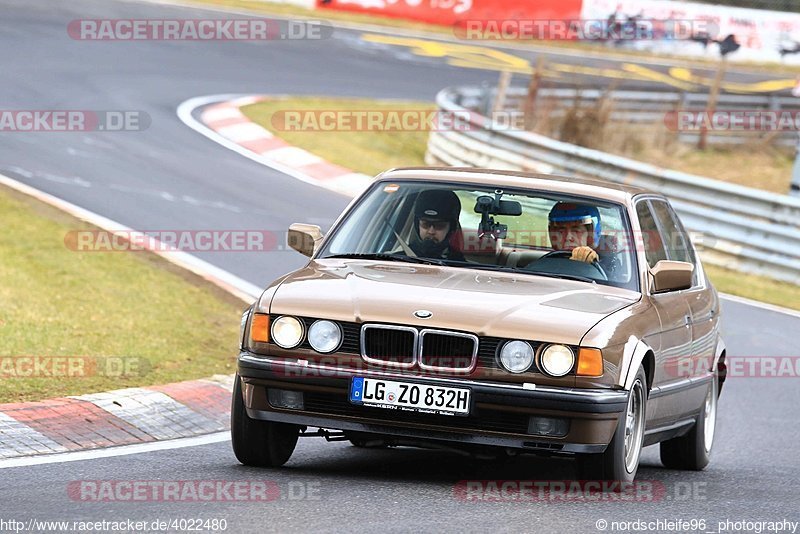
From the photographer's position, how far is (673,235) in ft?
29.5

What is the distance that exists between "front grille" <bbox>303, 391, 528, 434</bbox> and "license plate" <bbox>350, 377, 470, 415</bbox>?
0.04 m

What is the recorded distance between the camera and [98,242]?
1380cm

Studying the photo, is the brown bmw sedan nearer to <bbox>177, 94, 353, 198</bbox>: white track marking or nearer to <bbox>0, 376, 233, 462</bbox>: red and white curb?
<bbox>0, 376, 233, 462</bbox>: red and white curb

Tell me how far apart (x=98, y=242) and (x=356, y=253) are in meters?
6.36

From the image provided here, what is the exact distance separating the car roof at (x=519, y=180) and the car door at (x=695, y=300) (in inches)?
20.4

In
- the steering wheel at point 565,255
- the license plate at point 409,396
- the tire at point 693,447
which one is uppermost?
the steering wheel at point 565,255

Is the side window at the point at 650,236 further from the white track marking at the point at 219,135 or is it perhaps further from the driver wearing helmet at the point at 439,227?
the white track marking at the point at 219,135

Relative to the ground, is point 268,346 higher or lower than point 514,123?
higher

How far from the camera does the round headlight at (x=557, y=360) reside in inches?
263

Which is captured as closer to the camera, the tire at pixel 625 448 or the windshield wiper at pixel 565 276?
the tire at pixel 625 448

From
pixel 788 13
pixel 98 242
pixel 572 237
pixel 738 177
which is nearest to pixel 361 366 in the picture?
pixel 572 237

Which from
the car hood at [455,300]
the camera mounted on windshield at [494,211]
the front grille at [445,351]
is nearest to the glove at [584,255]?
the car hood at [455,300]

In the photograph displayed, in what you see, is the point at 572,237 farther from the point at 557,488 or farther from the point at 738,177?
the point at 738,177

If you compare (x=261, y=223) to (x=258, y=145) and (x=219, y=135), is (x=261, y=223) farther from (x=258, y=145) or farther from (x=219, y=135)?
(x=219, y=135)
